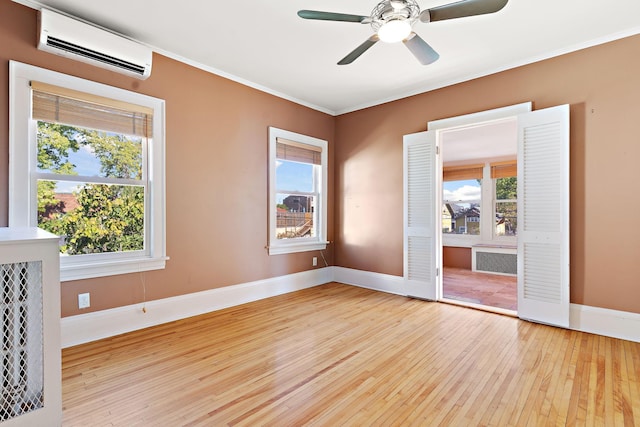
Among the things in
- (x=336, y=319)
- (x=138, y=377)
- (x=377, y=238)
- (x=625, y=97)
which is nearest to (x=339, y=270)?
(x=377, y=238)

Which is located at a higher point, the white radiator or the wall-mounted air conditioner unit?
the wall-mounted air conditioner unit

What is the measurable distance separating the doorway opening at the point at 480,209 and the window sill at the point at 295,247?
2.08 meters

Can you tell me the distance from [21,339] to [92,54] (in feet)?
7.19

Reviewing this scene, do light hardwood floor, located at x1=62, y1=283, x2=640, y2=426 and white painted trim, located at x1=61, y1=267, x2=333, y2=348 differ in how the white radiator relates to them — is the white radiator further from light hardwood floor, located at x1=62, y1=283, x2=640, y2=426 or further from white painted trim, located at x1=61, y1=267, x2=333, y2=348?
white painted trim, located at x1=61, y1=267, x2=333, y2=348

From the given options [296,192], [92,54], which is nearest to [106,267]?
[92,54]

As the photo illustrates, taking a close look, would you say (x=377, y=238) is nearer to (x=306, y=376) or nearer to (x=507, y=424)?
(x=306, y=376)

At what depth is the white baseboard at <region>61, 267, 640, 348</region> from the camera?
2.67m

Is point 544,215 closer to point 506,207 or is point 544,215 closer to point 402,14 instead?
point 402,14

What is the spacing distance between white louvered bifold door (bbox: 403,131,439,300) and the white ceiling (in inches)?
32.6

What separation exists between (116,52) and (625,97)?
4483 mm

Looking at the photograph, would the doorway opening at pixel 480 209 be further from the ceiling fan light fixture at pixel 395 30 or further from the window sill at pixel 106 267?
the window sill at pixel 106 267

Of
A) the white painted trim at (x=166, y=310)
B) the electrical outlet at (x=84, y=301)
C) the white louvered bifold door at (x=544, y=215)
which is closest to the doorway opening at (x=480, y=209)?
the white louvered bifold door at (x=544, y=215)

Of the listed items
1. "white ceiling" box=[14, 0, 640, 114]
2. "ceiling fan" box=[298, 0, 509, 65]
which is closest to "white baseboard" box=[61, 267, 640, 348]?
"white ceiling" box=[14, 0, 640, 114]

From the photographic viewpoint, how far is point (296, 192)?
4609mm
